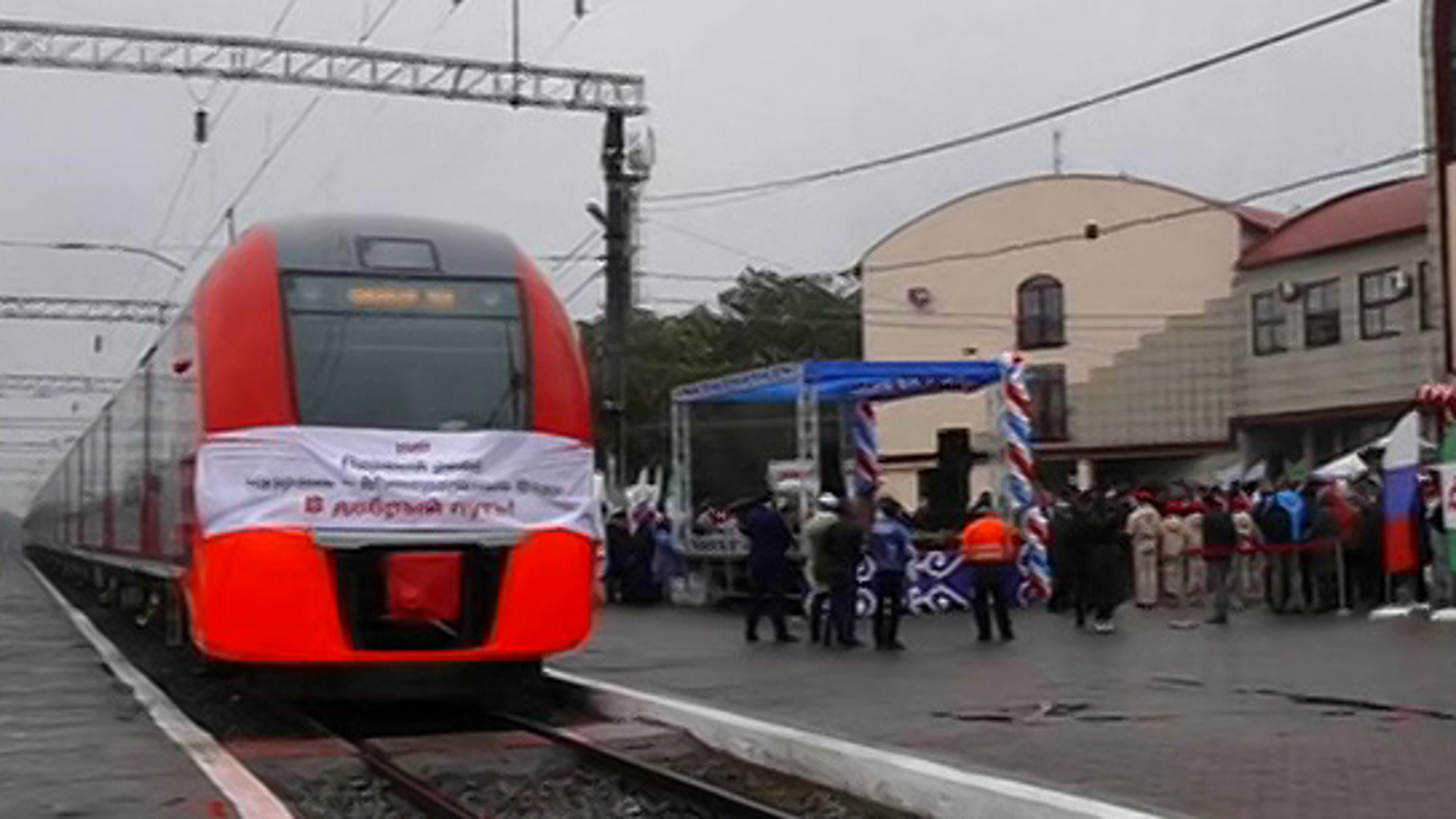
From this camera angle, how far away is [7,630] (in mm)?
28141

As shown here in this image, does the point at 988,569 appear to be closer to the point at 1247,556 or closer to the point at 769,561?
the point at 769,561

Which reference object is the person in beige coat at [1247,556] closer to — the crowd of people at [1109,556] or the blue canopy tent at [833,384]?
the crowd of people at [1109,556]

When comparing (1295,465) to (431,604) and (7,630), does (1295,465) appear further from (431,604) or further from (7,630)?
(431,604)

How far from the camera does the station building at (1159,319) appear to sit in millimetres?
41469

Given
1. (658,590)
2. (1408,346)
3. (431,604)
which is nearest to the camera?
(431,604)

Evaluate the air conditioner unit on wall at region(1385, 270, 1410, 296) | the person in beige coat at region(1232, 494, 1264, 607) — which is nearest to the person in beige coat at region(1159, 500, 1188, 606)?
the person in beige coat at region(1232, 494, 1264, 607)

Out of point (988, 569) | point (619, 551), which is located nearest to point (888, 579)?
point (988, 569)

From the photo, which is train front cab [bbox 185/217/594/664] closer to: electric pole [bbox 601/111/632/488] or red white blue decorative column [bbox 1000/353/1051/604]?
red white blue decorative column [bbox 1000/353/1051/604]

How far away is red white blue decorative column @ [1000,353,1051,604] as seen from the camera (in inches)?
1008

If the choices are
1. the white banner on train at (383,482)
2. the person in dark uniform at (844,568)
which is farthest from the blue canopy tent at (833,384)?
the white banner on train at (383,482)

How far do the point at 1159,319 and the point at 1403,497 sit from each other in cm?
2651

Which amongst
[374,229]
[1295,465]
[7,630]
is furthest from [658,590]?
[1295,465]

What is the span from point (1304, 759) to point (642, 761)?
404 centimetres

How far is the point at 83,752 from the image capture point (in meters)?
13.3
